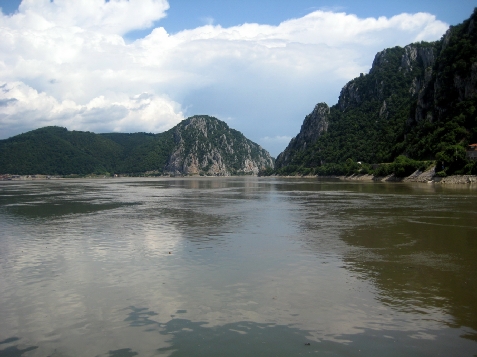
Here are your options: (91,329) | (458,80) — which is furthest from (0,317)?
(458,80)

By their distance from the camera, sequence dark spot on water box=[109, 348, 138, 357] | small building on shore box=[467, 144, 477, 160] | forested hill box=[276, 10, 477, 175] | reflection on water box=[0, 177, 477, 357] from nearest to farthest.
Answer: dark spot on water box=[109, 348, 138, 357] → reflection on water box=[0, 177, 477, 357] → small building on shore box=[467, 144, 477, 160] → forested hill box=[276, 10, 477, 175]

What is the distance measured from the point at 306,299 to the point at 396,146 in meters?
126

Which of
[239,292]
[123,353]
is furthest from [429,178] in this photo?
[123,353]

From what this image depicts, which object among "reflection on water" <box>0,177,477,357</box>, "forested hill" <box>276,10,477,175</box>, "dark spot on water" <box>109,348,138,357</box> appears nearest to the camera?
"dark spot on water" <box>109,348,138,357</box>

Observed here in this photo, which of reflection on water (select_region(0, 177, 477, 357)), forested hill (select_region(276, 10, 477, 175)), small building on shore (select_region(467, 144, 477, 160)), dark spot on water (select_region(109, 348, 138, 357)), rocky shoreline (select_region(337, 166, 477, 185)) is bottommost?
dark spot on water (select_region(109, 348, 138, 357))

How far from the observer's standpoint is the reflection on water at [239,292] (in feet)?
26.5

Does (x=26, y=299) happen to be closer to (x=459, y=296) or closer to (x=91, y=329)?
(x=91, y=329)

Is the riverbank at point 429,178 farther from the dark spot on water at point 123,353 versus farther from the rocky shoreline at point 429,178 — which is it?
the dark spot on water at point 123,353

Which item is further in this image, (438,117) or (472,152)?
(438,117)

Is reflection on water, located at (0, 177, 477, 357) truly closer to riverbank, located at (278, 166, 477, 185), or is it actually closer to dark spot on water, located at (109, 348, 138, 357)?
dark spot on water, located at (109, 348, 138, 357)

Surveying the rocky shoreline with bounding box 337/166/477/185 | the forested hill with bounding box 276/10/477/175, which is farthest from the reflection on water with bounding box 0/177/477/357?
the forested hill with bounding box 276/10/477/175

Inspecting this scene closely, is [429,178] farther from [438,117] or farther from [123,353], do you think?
[123,353]

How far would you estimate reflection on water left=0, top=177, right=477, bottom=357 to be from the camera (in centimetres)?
809

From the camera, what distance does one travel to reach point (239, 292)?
37.0 feet
